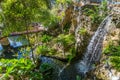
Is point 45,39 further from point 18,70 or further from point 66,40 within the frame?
point 18,70

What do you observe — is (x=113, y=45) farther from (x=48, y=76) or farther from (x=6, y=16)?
(x=6, y=16)

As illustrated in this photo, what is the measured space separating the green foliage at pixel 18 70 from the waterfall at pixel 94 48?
6.03ft

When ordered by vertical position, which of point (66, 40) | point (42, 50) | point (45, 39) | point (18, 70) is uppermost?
point (66, 40)

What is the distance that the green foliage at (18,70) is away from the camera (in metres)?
7.83

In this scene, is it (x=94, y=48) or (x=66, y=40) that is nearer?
(x=94, y=48)

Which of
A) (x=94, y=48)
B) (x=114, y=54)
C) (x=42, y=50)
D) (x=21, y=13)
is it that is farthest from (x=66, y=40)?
(x=21, y=13)

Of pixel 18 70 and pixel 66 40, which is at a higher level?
pixel 66 40

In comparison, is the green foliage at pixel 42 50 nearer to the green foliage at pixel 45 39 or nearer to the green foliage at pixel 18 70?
the green foliage at pixel 45 39

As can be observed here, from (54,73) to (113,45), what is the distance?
8.39ft

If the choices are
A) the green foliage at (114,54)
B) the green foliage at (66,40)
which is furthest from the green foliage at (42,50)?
the green foliage at (114,54)

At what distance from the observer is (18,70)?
8039mm

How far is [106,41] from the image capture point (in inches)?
365

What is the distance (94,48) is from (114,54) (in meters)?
1.17

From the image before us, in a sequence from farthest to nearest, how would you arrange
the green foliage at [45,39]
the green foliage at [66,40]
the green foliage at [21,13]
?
the green foliage at [45,39] → the green foliage at [66,40] → the green foliage at [21,13]
